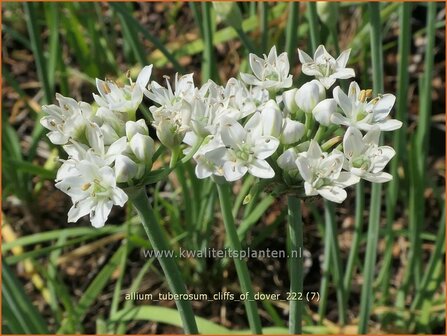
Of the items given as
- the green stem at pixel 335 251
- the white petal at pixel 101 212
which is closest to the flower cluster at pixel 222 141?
the white petal at pixel 101 212

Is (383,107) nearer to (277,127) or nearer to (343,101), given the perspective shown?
(343,101)

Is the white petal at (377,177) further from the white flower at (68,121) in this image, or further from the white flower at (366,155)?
the white flower at (68,121)

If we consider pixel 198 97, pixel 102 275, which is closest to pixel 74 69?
pixel 102 275

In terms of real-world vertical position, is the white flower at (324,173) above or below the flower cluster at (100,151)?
below

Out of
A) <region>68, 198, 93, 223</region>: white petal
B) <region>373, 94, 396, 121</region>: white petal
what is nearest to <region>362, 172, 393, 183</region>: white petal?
<region>373, 94, 396, 121</region>: white petal

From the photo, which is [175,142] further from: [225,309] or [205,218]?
[225,309]

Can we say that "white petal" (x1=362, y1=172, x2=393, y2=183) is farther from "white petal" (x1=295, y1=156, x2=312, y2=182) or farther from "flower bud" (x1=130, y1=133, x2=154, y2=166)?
"flower bud" (x1=130, y1=133, x2=154, y2=166)
